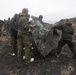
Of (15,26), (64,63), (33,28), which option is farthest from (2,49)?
(64,63)

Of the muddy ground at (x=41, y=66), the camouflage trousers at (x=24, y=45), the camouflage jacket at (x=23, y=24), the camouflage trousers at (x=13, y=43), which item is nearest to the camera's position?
the muddy ground at (x=41, y=66)

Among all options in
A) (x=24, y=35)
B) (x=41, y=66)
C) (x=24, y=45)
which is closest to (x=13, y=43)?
(x=24, y=45)

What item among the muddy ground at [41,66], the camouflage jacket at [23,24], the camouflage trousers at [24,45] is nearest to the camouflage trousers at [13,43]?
the muddy ground at [41,66]

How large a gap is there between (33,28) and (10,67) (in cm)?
187

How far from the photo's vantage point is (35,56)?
11.3m

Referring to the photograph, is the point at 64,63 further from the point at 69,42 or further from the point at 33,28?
the point at 33,28

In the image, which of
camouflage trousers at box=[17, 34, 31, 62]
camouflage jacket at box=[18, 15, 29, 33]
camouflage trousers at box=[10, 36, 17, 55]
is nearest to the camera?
camouflage jacket at box=[18, 15, 29, 33]

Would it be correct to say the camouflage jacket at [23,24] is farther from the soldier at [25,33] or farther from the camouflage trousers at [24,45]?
the camouflage trousers at [24,45]

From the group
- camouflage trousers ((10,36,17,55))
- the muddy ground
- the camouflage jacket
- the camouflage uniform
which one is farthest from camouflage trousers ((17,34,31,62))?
camouflage trousers ((10,36,17,55))

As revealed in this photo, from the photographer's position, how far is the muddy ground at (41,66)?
9.98 m

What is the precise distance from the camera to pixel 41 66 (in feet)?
34.1

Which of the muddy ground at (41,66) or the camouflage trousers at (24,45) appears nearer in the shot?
the muddy ground at (41,66)

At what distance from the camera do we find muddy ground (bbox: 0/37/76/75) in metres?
9.98

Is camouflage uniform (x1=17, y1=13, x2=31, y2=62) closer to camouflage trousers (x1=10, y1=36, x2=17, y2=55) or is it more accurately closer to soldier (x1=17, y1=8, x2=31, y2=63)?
soldier (x1=17, y1=8, x2=31, y2=63)
